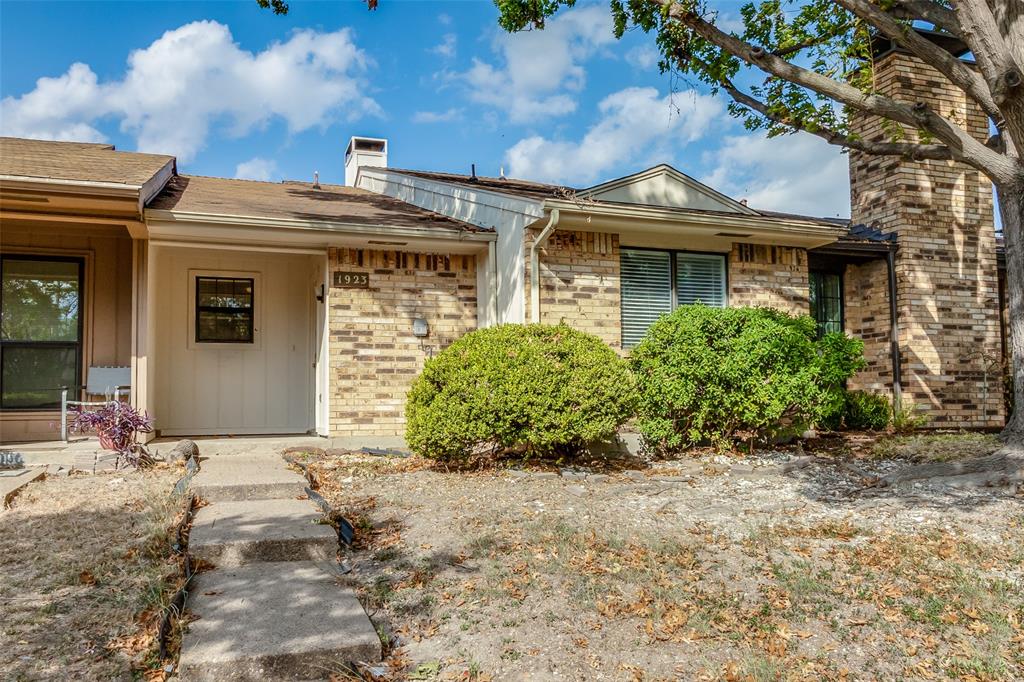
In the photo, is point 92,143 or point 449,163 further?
point 449,163

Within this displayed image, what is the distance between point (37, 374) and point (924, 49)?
1022 cm

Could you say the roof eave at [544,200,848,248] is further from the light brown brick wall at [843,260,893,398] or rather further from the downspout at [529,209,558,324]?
the light brown brick wall at [843,260,893,398]

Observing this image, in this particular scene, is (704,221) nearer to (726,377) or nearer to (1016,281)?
(726,377)

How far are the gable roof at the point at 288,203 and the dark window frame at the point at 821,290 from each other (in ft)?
18.2

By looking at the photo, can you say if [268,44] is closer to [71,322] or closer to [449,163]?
[449,163]

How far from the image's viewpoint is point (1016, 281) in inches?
269

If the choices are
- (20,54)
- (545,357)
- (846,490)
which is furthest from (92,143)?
(846,490)

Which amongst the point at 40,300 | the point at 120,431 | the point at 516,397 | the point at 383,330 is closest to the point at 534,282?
the point at 383,330

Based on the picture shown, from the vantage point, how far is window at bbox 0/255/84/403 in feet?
27.1

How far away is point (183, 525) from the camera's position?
4.52m

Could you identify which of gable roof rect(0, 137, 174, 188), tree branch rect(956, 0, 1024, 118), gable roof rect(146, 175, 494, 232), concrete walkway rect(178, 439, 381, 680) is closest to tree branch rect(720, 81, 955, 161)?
tree branch rect(956, 0, 1024, 118)

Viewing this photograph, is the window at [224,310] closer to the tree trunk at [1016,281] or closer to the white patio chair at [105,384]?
the white patio chair at [105,384]

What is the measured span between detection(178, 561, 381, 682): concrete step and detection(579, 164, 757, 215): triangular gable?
250 inches

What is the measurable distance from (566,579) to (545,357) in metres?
3.07
